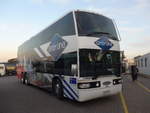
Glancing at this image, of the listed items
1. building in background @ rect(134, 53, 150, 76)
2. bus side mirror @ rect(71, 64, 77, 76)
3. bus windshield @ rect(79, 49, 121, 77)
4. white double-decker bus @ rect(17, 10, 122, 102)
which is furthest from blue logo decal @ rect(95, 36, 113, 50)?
building in background @ rect(134, 53, 150, 76)

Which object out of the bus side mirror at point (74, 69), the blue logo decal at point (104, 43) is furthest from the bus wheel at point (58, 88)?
the blue logo decal at point (104, 43)

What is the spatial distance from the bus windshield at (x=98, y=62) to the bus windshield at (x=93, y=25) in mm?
743

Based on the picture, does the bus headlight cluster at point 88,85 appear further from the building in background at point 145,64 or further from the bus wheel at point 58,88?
the building in background at point 145,64

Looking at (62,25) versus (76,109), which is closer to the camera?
(76,109)

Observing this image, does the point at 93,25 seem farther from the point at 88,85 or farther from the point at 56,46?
the point at 88,85

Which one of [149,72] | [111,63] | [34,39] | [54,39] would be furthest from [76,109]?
[149,72]

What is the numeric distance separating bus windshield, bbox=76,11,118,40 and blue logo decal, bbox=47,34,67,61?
1079 mm

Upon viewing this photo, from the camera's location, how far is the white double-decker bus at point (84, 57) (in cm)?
636

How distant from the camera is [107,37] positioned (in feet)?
23.5

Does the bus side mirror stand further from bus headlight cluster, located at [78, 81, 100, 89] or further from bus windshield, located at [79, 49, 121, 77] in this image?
bus headlight cluster, located at [78, 81, 100, 89]

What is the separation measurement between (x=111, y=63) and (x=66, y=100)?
2690mm

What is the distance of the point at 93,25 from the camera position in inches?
273

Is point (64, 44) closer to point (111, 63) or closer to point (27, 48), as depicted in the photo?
point (111, 63)

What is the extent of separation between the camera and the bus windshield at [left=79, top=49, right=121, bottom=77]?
6367 mm
